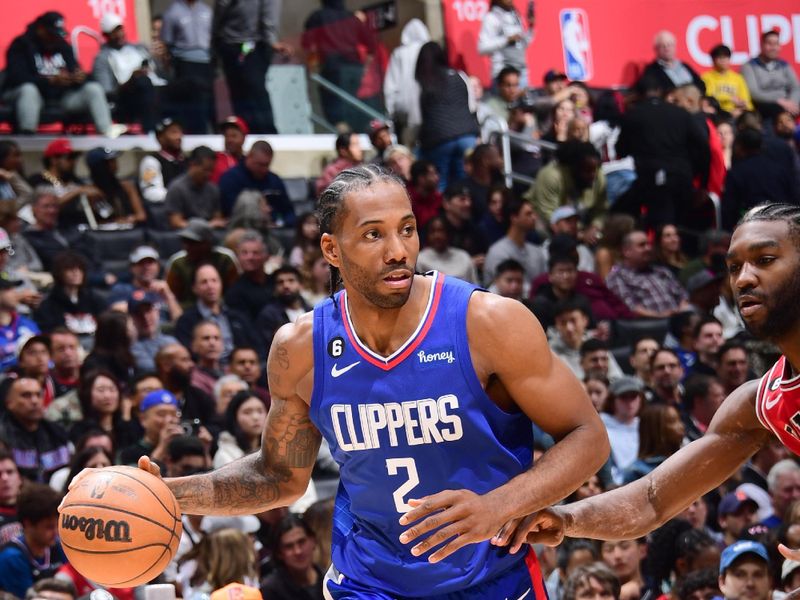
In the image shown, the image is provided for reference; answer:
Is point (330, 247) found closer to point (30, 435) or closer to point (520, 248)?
point (30, 435)

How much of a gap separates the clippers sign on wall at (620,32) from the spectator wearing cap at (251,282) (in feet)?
22.2

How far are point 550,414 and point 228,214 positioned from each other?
8.79 meters

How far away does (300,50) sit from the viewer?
49.4ft

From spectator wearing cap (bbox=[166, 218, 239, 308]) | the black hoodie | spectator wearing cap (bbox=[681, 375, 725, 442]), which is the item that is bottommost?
→ spectator wearing cap (bbox=[681, 375, 725, 442])

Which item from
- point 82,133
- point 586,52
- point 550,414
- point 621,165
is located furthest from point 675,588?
point 586,52

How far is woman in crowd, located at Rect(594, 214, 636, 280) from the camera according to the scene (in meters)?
12.6

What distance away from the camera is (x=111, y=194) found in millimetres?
12891

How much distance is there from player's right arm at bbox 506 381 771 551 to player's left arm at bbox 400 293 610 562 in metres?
0.32

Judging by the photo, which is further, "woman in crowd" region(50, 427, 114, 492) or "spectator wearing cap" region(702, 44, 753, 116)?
"spectator wearing cap" region(702, 44, 753, 116)

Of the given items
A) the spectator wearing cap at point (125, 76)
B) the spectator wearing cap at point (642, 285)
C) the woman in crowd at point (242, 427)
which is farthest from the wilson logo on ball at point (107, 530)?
the spectator wearing cap at point (125, 76)

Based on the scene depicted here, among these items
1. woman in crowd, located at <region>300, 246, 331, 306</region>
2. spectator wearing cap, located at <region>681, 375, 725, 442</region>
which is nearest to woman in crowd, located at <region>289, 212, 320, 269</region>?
woman in crowd, located at <region>300, 246, 331, 306</region>

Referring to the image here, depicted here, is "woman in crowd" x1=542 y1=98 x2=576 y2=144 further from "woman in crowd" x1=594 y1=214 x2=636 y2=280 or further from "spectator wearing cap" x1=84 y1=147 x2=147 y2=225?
"spectator wearing cap" x1=84 y1=147 x2=147 y2=225

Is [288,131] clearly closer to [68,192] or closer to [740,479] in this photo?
[68,192]

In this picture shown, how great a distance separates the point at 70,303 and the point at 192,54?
15.4 feet
